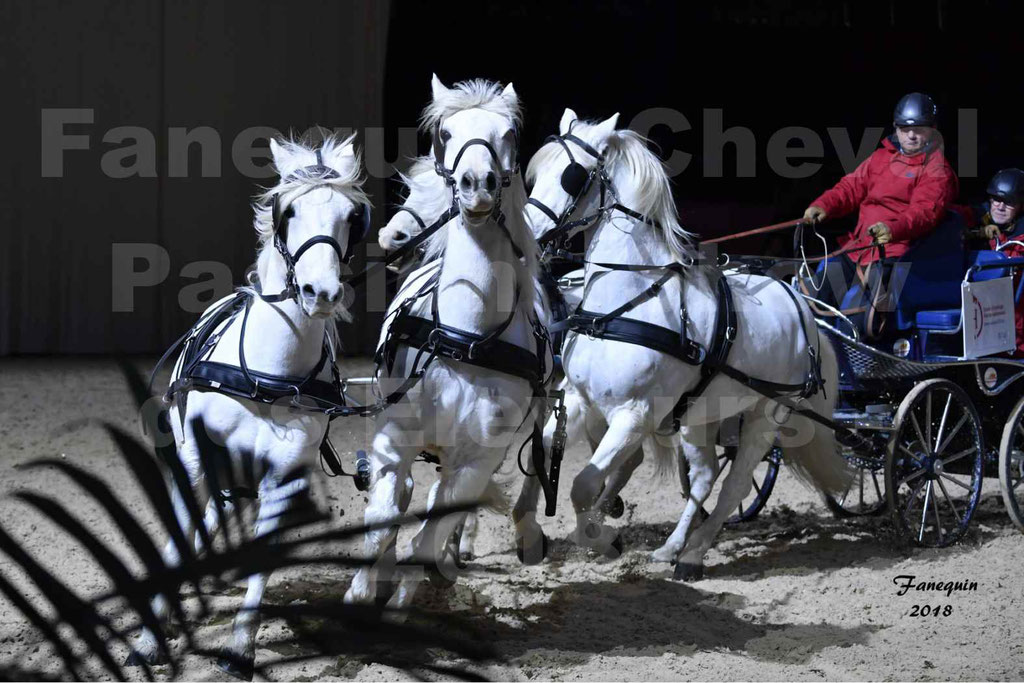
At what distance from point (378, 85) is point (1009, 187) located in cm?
503

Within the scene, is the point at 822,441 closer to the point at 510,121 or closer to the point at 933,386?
the point at 933,386

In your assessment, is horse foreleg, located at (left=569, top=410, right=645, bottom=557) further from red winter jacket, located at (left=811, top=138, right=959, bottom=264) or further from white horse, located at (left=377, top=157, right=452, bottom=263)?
red winter jacket, located at (left=811, top=138, right=959, bottom=264)

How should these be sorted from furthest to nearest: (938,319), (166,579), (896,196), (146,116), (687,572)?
(146,116) → (896,196) → (938,319) → (687,572) → (166,579)

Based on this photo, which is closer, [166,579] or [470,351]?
[166,579]

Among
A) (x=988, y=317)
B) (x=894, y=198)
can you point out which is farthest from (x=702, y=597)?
(x=894, y=198)

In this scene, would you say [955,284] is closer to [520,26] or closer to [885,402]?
[885,402]

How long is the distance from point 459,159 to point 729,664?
1612mm

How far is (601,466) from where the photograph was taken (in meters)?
3.64

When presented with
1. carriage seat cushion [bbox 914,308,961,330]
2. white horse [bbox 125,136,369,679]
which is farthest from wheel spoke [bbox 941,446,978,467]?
white horse [bbox 125,136,369,679]

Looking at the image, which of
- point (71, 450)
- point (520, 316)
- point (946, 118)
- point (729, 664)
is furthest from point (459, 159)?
point (946, 118)

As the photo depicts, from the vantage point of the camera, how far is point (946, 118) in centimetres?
810

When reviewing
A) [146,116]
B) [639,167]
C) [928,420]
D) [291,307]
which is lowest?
[928,420]

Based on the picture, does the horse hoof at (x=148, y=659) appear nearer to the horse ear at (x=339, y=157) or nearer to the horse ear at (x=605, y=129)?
the horse ear at (x=339, y=157)

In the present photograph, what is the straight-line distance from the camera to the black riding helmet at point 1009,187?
4.69 metres
